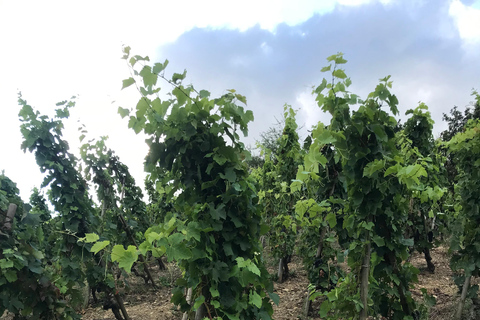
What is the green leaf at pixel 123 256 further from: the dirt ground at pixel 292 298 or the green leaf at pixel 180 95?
the dirt ground at pixel 292 298

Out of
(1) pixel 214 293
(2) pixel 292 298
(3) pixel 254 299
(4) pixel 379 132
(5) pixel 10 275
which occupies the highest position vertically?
(4) pixel 379 132

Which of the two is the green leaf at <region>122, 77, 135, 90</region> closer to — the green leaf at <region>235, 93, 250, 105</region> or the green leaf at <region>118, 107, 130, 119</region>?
the green leaf at <region>118, 107, 130, 119</region>

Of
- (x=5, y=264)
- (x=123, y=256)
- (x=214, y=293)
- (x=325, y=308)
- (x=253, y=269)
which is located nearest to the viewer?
(x=123, y=256)

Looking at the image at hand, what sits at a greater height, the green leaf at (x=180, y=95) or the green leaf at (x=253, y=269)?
the green leaf at (x=180, y=95)

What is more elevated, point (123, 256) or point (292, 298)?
point (123, 256)

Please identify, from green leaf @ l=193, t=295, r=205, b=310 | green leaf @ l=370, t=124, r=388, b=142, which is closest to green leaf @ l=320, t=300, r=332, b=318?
green leaf @ l=193, t=295, r=205, b=310

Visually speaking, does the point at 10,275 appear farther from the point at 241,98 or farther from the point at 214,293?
the point at 241,98

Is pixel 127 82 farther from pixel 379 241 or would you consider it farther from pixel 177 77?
pixel 379 241

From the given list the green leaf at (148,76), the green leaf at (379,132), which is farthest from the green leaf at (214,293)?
the green leaf at (379,132)

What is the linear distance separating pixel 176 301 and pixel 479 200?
Result: 13.7 feet

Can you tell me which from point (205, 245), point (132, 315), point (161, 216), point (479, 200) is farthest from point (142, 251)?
point (161, 216)

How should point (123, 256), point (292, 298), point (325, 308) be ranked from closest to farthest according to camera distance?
point (123, 256), point (325, 308), point (292, 298)

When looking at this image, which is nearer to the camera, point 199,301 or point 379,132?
point 199,301

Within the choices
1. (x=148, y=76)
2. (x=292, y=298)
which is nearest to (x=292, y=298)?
(x=292, y=298)
